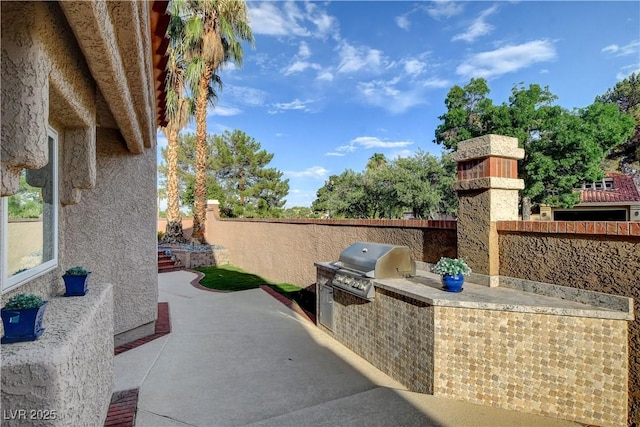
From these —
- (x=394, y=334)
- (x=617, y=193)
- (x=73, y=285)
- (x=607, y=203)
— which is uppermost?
(x=617, y=193)

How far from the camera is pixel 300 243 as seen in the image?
12703 millimetres

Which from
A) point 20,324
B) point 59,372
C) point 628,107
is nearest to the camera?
point 59,372

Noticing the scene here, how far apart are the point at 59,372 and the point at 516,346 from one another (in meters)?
4.85

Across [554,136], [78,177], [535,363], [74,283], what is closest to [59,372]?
[74,283]

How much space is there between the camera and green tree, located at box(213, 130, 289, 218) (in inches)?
1518

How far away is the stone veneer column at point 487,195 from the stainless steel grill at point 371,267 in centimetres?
107

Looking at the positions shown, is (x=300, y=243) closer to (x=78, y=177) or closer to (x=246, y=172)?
(x=78, y=177)

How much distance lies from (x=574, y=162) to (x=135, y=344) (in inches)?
1001

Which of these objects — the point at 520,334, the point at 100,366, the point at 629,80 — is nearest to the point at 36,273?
the point at 100,366

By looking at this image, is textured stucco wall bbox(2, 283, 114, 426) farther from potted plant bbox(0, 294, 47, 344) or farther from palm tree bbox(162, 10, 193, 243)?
palm tree bbox(162, 10, 193, 243)

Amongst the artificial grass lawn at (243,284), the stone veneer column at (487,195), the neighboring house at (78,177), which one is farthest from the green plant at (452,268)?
the artificial grass lawn at (243,284)

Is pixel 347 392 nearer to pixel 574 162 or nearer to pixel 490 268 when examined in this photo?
pixel 490 268

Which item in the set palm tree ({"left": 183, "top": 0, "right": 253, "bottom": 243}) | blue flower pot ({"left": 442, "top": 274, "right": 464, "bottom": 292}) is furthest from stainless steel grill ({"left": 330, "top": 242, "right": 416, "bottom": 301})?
palm tree ({"left": 183, "top": 0, "right": 253, "bottom": 243})

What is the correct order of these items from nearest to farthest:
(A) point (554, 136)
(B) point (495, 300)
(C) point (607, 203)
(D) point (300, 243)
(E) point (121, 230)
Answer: (B) point (495, 300)
(E) point (121, 230)
(D) point (300, 243)
(A) point (554, 136)
(C) point (607, 203)
